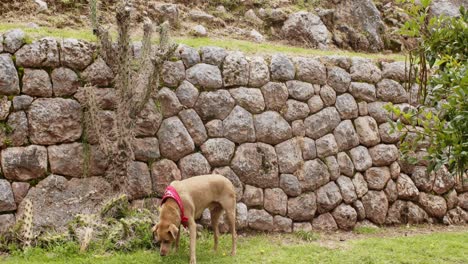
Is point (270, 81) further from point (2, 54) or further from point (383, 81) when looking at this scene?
point (2, 54)

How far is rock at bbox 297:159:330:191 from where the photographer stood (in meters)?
8.34

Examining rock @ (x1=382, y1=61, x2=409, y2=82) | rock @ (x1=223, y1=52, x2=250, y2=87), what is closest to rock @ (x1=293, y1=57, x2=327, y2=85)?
rock @ (x1=223, y1=52, x2=250, y2=87)

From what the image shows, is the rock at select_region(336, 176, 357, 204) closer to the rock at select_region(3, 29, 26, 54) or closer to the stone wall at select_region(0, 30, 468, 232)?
the stone wall at select_region(0, 30, 468, 232)

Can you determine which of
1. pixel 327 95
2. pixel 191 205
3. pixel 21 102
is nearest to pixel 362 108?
pixel 327 95

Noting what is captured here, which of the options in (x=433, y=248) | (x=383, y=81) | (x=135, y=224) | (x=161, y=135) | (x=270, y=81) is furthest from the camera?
(x=383, y=81)

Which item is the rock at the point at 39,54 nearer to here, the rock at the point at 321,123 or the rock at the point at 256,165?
the rock at the point at 256,165

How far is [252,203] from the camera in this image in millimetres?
7934

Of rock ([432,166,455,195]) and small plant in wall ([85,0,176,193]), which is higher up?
small plant in wall ([85,0,176,193])

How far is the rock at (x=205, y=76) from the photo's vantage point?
7895 millimetres

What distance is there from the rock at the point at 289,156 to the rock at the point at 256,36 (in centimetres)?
364

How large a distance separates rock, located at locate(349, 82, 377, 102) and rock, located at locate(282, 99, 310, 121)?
1209 millimetres

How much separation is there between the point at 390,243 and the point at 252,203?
7.72 ft

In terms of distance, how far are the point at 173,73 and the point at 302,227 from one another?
11.8 ft

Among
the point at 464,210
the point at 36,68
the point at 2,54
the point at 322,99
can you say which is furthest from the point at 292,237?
the point at 2,54
